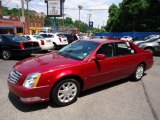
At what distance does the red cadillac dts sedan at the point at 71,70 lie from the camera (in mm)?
4406

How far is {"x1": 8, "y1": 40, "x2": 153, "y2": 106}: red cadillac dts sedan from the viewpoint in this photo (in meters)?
4.41

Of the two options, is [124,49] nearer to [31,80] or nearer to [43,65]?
[43,65]

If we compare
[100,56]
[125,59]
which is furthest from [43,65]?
[125,59]

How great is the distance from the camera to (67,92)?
486 centimetres

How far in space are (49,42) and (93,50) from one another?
10.1m

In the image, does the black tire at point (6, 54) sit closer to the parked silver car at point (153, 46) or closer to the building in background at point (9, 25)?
the parked silver car at point (153, 46)

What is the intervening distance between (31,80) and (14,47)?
7.39m

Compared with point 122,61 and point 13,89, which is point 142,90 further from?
point 13,89

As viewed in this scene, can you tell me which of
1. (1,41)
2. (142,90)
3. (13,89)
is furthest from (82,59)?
(1,41)

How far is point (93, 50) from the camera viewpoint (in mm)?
5496

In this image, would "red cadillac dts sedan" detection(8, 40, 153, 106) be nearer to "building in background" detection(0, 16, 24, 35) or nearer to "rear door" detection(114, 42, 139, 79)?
"rear door" detection(114, 42, 139, 79)

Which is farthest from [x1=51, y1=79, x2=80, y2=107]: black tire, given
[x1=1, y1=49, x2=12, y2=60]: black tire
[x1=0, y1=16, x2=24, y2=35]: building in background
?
[x1=0, y1=16, x2=24, y2=35]: building in background

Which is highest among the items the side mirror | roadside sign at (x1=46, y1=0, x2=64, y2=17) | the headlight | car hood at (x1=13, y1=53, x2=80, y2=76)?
roadside sign at (x1=46, y1=0, x2=64, y2=17)

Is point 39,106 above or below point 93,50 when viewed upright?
below
